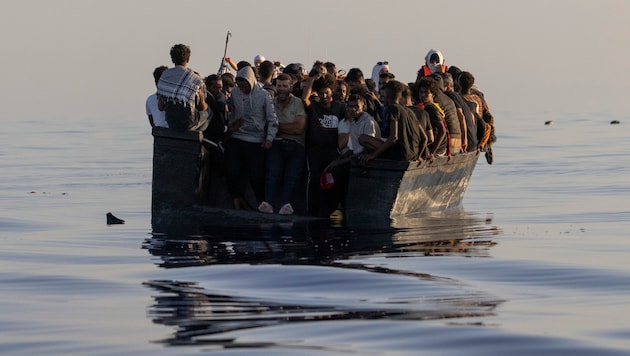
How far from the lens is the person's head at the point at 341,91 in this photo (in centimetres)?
2008

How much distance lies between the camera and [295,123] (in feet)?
63.5

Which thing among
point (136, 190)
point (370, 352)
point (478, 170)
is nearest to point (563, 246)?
point (370, 352)

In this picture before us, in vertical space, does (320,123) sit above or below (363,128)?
above

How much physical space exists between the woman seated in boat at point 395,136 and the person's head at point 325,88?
0.65 metres

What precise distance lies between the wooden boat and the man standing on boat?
32 cm

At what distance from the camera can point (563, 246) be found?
1684cm

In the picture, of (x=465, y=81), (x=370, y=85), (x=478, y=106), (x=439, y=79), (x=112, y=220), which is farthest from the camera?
(x=478, y=106)

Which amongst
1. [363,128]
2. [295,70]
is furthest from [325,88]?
[295,70]

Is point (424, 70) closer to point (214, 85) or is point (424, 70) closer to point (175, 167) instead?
point (214, 85)

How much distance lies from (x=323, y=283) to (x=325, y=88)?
19.8ft

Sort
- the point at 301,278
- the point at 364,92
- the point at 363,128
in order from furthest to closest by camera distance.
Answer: the point at 364,92 < the point at 363,128 < the point at 301,278

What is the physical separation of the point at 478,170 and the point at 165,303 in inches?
981

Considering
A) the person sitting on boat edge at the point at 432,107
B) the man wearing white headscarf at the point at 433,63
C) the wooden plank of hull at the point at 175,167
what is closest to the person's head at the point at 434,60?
the man wearing white headscarf at the point at 433,63

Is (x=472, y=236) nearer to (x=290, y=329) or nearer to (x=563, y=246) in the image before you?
(x=563, y=246)
